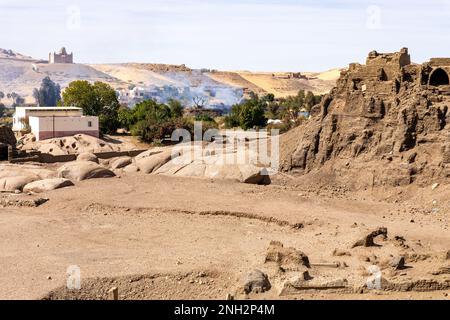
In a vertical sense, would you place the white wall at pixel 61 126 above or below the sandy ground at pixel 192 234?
above

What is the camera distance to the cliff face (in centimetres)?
1895

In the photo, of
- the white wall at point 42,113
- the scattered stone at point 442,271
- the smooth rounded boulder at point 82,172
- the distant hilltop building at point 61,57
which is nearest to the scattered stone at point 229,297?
the scattered stone at point 442,271

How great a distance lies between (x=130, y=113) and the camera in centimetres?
4306

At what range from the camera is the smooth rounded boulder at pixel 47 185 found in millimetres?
19375

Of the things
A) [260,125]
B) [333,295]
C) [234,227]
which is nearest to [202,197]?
[234,227]

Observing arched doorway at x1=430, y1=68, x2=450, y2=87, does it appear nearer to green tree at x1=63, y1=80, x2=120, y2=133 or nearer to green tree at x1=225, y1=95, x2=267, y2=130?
green tree at x1=225, y1=95, x2=267, y2=130

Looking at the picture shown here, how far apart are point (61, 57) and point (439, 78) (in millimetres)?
129290

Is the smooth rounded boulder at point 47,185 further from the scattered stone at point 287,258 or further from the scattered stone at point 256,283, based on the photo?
the scattered stone at point 256,283

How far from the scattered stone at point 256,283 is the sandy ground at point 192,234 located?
0.54 ft

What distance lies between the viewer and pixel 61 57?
14338 cm

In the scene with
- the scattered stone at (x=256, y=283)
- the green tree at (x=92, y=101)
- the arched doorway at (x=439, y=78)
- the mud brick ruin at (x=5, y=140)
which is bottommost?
the scattered stone at (x=256, y=283)

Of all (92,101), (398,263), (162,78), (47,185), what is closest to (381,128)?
(398,263)

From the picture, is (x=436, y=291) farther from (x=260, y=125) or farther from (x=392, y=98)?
(x=260, y=125)
